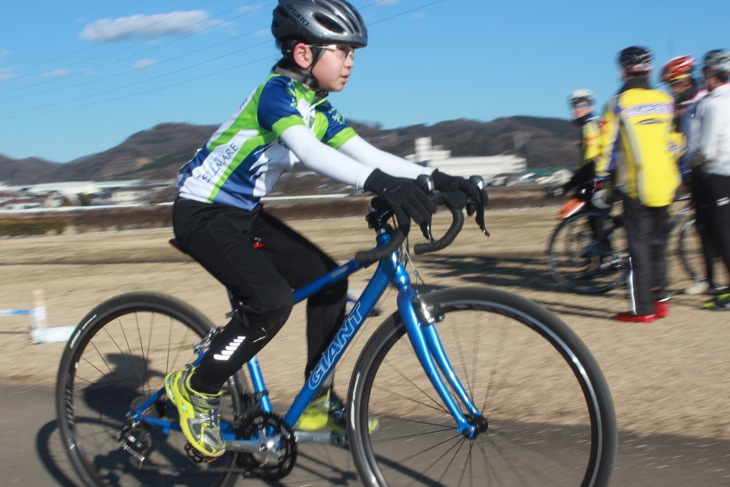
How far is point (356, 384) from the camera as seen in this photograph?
11.1ft

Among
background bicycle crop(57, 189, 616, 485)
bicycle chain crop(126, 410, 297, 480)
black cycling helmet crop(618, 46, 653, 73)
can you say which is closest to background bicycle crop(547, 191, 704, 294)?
black cycling helmet crop(618, 46, 653, 73)

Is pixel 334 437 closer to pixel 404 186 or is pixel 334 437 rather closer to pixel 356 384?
pixel 356 384

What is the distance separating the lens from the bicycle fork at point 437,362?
323 centimetres

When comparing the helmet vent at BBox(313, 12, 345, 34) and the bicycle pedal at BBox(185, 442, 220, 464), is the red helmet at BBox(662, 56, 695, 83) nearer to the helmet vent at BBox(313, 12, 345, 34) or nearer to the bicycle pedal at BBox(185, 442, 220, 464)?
the helmet vent at BBox(313, 12, 345, 34)

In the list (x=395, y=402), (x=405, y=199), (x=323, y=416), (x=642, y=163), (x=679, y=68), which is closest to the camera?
(x=405, y=199)

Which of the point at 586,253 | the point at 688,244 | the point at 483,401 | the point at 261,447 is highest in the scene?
the point at 483,401

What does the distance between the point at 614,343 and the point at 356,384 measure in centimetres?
370

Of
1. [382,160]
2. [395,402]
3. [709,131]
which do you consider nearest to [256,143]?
[382,160]

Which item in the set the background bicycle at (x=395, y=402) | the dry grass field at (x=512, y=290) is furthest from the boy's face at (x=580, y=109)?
the background bicycle at (x=395, y=402)

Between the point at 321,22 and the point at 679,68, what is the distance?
6057 millimetres

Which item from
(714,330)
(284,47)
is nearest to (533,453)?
(284,47)

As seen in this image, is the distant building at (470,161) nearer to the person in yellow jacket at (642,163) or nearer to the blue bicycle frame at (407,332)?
the person in yellow jacket at (642,163)

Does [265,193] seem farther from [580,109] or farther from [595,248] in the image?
[580,109]

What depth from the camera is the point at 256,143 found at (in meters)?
3.55
